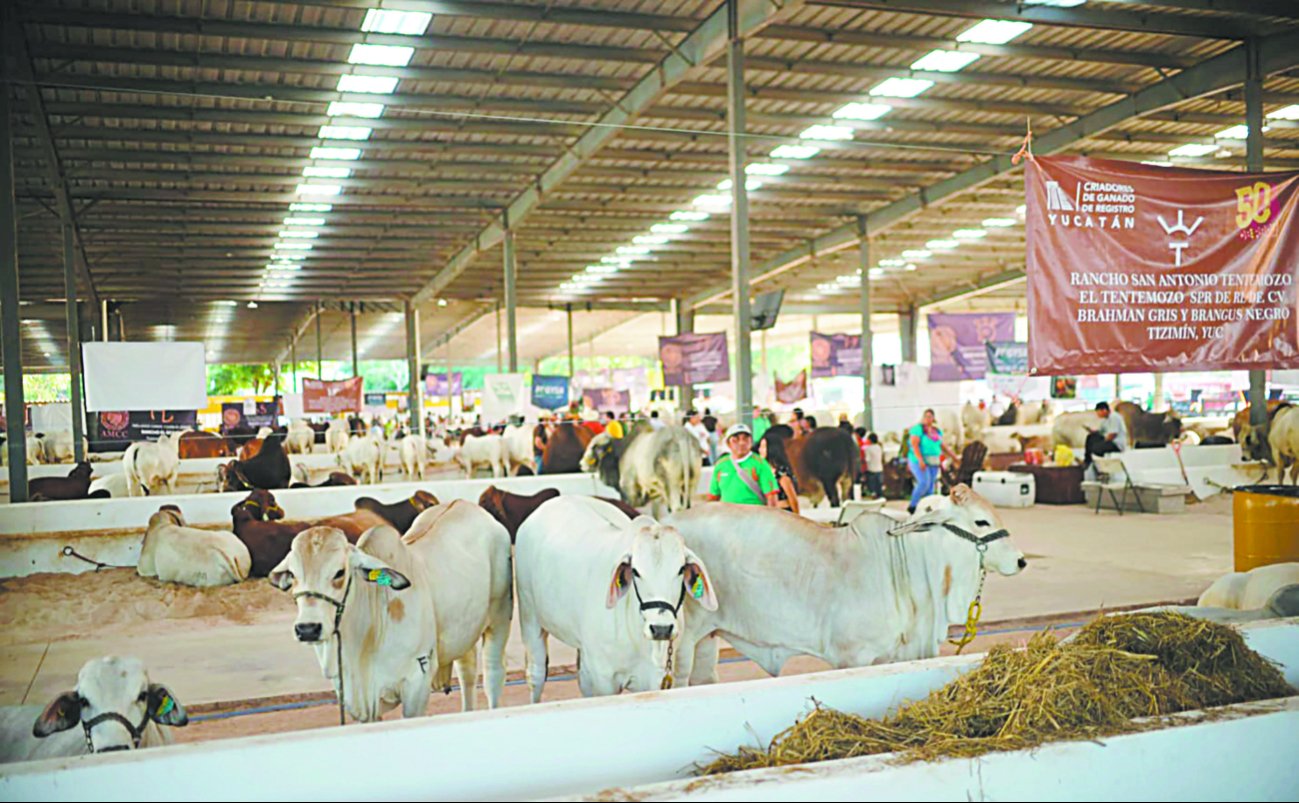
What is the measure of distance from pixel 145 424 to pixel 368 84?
23.7 feet

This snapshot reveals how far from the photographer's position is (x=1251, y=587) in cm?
672

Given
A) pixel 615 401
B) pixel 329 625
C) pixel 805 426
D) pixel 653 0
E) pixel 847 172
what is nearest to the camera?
pixel 329 625

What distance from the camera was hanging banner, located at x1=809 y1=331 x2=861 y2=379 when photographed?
2594 cm

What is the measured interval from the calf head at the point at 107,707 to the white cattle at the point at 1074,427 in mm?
22902

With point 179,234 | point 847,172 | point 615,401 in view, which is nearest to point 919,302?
point 615,401

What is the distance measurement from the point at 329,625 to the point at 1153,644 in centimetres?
370

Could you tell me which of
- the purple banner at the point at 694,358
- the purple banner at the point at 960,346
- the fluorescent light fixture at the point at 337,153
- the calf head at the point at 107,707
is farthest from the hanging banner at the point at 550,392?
the calf head at the point at 107,707

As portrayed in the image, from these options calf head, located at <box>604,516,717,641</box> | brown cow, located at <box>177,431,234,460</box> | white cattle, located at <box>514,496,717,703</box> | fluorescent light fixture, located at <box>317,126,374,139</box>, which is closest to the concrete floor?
white cattle, located at <box>514,496,717,703</box>

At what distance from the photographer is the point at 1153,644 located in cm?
444

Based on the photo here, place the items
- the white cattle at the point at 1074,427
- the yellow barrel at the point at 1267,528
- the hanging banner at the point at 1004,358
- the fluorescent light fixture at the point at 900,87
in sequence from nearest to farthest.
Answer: the yellow barrel at the point at 1267,528
the fluorescent light fixture at the point at 900,87
the hanging banner at the point at 1004,358
the white cattle at the point at 1074,427

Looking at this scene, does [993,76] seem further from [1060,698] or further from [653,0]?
[1060,698]

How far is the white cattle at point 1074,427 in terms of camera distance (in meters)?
24.0

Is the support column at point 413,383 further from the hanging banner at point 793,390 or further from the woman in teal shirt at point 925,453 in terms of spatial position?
the woman in teal shirt at point 925,453

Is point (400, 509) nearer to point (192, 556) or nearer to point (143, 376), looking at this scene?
point (192, 556)
